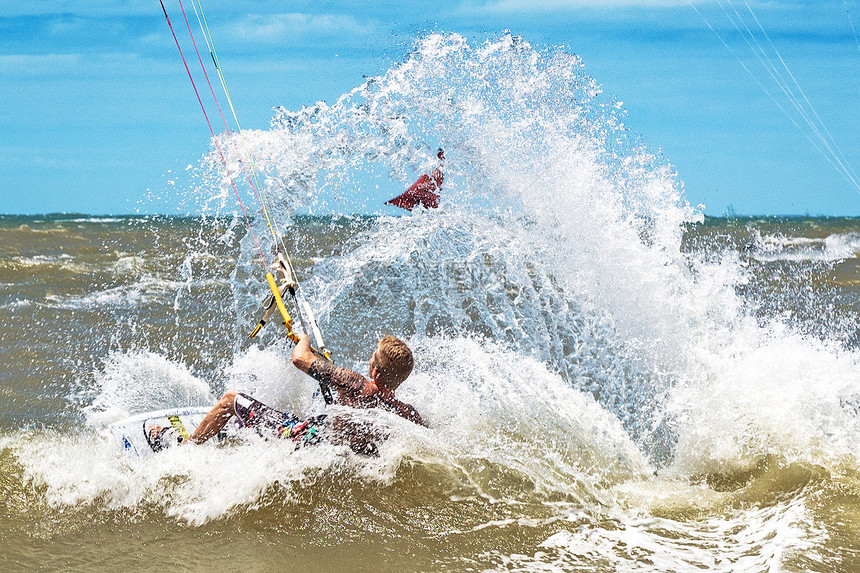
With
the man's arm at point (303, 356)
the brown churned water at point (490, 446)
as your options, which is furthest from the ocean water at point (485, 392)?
the man's arm at point (303, 356)

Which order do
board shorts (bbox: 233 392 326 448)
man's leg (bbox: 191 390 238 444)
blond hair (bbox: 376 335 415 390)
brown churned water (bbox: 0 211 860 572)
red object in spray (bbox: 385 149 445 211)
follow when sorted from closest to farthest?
brown churned water (bbox: 0 211 860 572)
blond hair (bbox: 376 335 415 390)
board shorts (bbox: 233 392 326 448)
man's leg (bbox: 191 390 238 444)
red object in spray (bbox: 385 149 445 211)

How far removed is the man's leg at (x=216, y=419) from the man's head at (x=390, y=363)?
100 cm

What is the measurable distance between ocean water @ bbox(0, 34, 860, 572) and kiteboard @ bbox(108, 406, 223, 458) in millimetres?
185

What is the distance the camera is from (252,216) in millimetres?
6918

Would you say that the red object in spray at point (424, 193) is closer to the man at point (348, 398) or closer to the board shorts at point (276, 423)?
the man at point (348, 398)

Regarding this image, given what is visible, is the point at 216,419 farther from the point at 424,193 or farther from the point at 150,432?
the point at 424,193

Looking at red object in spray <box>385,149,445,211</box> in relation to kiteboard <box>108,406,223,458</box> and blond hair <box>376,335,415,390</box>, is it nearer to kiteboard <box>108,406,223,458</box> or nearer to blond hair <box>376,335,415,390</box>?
blond hair <box>376,335,415,390</box>

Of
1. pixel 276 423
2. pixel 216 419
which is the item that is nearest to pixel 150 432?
pixel 216 419

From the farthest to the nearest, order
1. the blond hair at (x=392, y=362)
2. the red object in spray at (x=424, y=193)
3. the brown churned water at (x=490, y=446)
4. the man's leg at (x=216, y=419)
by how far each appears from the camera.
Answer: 1. the red object in spray at (x=424, y=193)
2. the man's leg at (x=216, y=419)
3. the blond hair at (x=392, y=362)
4. the brown churned water at (x=490, y=446)

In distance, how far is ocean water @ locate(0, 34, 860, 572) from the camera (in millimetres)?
4227

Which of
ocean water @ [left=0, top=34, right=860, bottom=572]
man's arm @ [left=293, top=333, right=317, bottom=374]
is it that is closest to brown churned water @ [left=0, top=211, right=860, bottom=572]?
ocean water @ [left=0, top=34, right=860, bottom=572]

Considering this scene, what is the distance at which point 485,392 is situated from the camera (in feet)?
18.6

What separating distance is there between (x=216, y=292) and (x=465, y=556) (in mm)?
9875

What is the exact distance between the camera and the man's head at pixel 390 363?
469 centimetres
